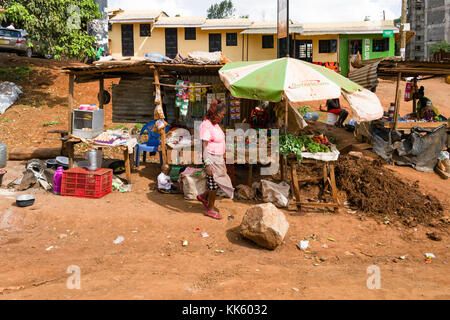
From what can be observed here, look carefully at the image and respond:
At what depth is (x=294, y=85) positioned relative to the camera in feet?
20.4

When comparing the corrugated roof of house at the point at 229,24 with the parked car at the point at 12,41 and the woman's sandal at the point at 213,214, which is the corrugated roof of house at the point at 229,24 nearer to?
the parked car at the point at 12,41

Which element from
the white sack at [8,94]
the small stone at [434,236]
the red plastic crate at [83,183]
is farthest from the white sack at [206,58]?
the white sack at [8,94]

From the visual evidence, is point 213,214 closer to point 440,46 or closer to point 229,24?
point 229,24

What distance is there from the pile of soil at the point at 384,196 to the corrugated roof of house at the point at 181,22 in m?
18.4

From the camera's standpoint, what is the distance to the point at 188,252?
546cm

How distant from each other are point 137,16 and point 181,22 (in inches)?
120

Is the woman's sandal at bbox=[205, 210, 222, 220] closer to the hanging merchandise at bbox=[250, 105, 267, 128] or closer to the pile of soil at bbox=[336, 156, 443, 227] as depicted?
the pile of soil at bbox=[336, 156, 443, 227]

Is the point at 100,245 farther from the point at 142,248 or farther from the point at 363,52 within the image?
the point at 363,52

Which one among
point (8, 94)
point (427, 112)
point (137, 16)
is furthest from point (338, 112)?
point (137, 16)

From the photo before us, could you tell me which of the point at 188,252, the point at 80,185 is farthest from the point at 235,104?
the point at 188,252

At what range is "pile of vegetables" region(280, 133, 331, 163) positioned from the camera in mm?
6801

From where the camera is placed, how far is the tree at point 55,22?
13.8 m

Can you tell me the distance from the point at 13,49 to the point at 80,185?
53.2 ft

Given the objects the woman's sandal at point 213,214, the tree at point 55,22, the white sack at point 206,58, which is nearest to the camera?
the woman's sandal at point 213,214
